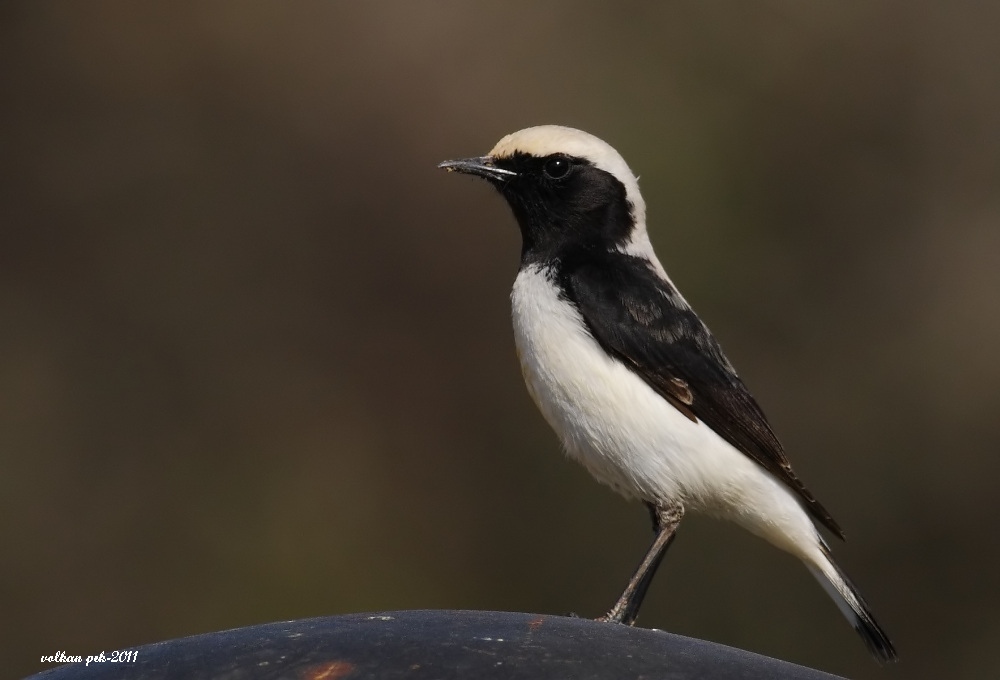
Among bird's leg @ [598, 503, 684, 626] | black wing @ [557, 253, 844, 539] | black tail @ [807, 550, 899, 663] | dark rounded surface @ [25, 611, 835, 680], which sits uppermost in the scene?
black wing @ [557, 253, 844, 539]

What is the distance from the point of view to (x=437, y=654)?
3.83 meters

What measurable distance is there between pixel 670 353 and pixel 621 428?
0.43 m

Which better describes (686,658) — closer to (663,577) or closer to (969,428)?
(663,577)

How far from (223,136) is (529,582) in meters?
4.07

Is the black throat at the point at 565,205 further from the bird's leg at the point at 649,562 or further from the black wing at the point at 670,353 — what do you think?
the bird's leg at the point at 649,562

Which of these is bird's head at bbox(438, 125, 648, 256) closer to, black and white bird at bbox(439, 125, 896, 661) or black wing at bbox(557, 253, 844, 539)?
black and white bird at bbox(439, 125, 896, 661)

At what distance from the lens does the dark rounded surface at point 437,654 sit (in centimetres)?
376

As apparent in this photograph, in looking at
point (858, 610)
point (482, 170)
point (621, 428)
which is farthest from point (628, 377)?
point (858, 610)

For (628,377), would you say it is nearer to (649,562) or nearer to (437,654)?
(649,562)

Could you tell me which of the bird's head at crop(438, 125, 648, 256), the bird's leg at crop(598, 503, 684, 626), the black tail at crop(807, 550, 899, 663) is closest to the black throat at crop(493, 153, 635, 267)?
the bird's head at crop(438, 125, 648, 256)

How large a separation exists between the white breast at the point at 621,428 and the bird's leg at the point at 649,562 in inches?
2.8

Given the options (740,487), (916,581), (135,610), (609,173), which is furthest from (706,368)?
(135,610)

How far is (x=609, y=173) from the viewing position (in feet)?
21.0

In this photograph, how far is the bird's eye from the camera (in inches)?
250
